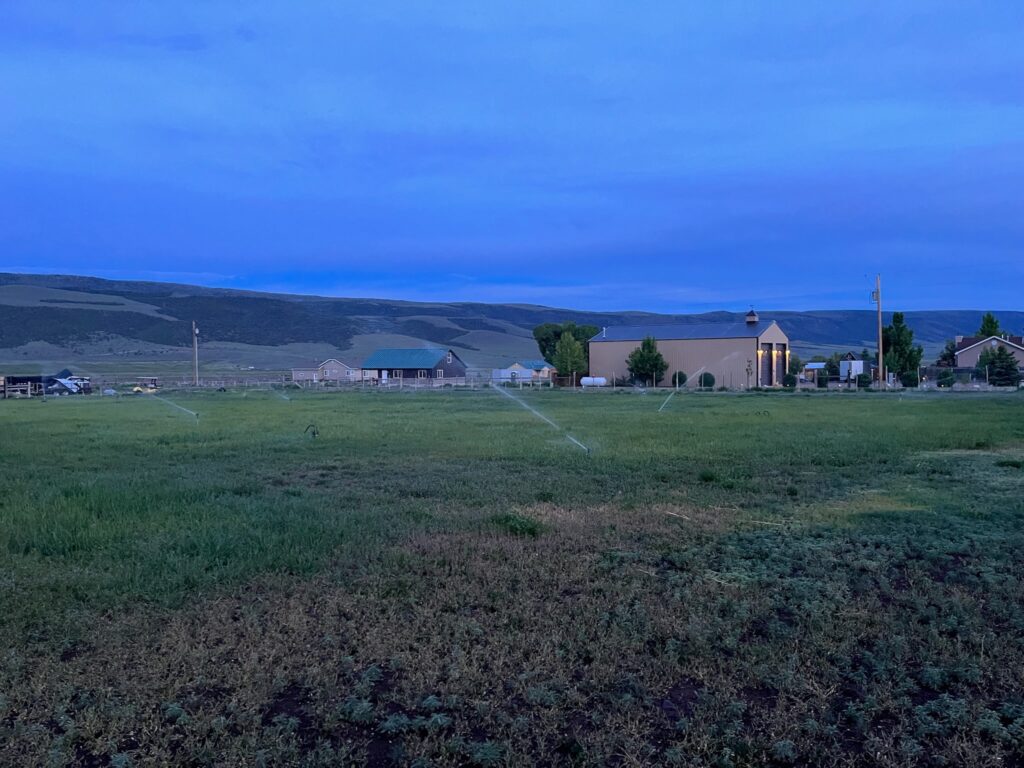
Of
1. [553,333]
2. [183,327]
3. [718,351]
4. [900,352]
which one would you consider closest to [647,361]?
[718,351]

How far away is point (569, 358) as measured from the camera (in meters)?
73.2

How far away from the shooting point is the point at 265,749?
13.1ft

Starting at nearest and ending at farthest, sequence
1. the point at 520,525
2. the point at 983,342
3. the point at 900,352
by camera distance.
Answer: the point at 520,525, the point at 900,352, the point at 983,342

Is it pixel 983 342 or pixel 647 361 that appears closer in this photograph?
pixel 647 361

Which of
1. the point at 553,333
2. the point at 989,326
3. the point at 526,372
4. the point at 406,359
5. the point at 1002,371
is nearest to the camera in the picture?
the point at 1002,371

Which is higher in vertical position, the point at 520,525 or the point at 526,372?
the point at 526,372

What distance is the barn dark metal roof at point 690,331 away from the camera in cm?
6844

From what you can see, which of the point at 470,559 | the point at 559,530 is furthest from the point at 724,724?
the point at 559,530

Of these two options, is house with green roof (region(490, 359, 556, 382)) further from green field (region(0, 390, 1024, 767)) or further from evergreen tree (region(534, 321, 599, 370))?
green field (region(0, 390, 1024, 767))

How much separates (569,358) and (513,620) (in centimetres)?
6771

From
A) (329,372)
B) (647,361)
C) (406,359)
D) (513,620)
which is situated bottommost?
(513,620)

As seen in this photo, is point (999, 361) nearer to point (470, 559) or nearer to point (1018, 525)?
point (1018, 525)

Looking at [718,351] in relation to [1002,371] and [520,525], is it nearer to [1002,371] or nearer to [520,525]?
[1002,371]

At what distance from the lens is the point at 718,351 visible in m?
68.2
